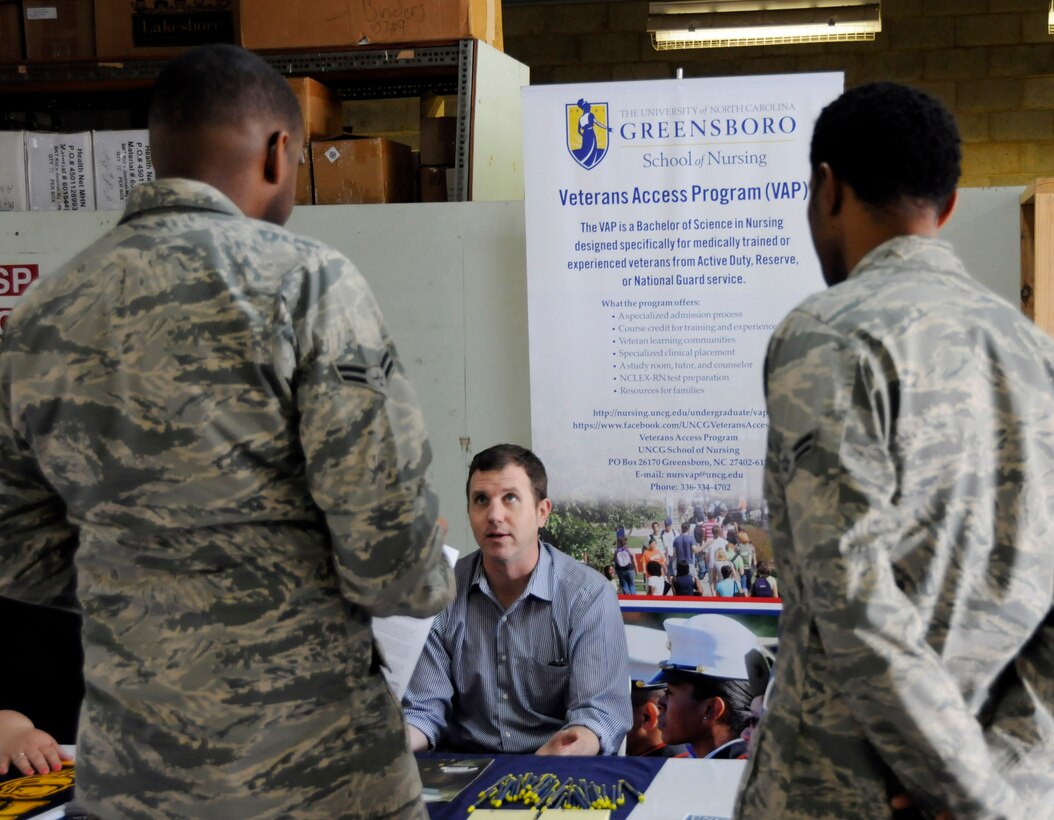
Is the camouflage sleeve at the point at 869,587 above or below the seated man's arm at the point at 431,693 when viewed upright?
above

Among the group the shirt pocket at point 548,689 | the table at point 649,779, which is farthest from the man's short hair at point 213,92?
the shirt pocket at point 548,689

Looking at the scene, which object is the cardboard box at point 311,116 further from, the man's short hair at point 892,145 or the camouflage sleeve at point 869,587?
the camouflage sleeve at point 869,587

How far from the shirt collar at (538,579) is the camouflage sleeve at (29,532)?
4.55ft

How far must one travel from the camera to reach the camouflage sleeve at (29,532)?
4.25 ft

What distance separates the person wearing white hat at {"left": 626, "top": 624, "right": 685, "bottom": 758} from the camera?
10.1ft

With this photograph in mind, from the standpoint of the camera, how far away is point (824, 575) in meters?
1.07

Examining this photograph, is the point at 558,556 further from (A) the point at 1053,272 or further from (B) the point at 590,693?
(A) the point at 1053,272

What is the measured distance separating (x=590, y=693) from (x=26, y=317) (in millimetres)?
1622

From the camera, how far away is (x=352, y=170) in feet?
11.7

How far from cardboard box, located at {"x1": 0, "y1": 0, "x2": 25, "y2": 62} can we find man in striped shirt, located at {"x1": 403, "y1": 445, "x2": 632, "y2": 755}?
7.16ft

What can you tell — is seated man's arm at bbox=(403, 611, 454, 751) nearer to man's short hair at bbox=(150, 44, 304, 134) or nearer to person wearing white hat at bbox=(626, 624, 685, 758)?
person wearing white hat at bbox=(626, 624, 685, 758)

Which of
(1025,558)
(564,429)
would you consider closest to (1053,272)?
(564,429)

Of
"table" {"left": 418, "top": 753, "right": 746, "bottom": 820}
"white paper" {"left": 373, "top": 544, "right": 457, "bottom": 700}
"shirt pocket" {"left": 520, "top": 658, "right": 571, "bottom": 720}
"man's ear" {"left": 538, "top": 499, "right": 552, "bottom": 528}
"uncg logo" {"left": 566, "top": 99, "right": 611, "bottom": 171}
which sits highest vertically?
"uncg logo" {"left": 566, "top": 99, "right": 611, "bottom": 171}

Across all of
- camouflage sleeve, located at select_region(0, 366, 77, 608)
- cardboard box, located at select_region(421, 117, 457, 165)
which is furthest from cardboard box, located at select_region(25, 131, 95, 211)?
camouflage sleeve, located at select_region(0, 366, 77, 608)
